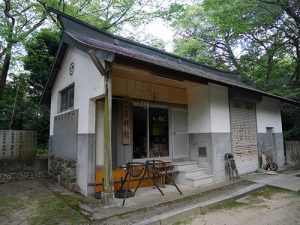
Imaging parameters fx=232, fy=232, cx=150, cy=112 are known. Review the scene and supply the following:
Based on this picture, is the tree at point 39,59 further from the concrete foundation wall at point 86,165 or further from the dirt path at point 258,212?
the dirt path at point 258,212

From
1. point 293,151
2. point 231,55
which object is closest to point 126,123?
point 293,151

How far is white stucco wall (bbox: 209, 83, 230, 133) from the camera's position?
324 inches

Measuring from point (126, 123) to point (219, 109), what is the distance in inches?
140

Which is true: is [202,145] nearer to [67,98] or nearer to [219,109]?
[219,109]

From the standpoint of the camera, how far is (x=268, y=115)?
11.1 meters

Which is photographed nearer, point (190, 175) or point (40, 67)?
point (190, 175)

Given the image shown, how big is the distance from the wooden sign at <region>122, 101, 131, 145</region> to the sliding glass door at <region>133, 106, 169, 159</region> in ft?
0.98

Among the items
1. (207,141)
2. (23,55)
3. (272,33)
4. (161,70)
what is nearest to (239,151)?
(207,141)

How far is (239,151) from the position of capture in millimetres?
9016

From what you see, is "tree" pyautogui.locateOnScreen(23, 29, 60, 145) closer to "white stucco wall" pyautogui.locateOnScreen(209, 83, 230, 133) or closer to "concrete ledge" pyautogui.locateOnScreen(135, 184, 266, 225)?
"white stucco wall" pyautogui.locateOnScreen(209, 83, 230, 133)

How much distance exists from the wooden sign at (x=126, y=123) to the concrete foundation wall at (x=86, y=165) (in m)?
1.00

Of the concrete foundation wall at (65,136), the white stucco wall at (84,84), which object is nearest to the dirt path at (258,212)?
the white stucco wall at (84,84)

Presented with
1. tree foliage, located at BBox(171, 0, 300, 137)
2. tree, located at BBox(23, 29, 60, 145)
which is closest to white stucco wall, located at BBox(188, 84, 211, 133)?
tree foliage, located at BBox(171, 0, 300, 137)

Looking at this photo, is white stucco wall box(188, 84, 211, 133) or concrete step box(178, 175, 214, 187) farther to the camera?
white stucco wall box(188, 84, 211, 133)
